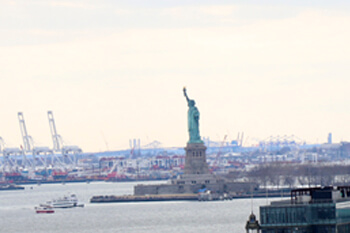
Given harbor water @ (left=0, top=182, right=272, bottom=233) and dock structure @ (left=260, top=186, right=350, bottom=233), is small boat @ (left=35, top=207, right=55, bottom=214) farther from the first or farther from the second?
dock structure @ (left=260, top=186, right=350, bottom=233)

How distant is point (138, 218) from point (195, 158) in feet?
106

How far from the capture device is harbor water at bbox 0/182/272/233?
9288cm

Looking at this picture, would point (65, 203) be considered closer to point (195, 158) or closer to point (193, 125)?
point (195, 158)

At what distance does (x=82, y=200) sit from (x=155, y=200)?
18276 millimetres

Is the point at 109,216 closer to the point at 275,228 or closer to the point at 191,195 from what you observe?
the point at 191,195

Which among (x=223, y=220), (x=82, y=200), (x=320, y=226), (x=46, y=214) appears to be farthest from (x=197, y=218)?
(x=320, y=226)

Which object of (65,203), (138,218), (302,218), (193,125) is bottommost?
(138,218)

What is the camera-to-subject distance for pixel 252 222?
127 feet

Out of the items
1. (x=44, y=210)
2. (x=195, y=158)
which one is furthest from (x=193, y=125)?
(x=44, y=210)

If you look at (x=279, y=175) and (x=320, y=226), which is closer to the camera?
(x=320, y=226)

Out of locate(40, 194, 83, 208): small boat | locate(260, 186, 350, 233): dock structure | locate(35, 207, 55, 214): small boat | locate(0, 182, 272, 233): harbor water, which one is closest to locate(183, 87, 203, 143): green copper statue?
locate(0, 182, 272, 233): harbor water

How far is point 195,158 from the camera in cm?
13762

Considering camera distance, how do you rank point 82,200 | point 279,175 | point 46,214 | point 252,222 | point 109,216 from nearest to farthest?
point 252,222, point 109,216, point 46,214, point 82,200, point 279,175

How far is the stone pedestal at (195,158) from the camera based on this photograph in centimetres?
13725
